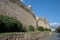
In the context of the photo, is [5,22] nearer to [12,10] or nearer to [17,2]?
[12,10]

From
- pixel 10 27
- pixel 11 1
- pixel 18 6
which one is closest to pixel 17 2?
pixel 18 6

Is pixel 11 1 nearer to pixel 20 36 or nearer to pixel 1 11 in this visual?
pixel 1 11

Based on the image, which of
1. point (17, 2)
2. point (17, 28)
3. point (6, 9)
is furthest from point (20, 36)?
point (17, 2)

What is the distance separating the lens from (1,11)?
1686cm

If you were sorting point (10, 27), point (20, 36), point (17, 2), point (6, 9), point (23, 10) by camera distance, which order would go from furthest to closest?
point (23, 10) → point (17, 2) → point (6, 9) → point (10, 27) → point (20, 36)

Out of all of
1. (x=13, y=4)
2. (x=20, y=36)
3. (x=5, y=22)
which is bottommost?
(x=20, y=36)

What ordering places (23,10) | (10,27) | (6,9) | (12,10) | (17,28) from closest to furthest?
(10,27), (17,28), (6,9), (12,10), (23,10)

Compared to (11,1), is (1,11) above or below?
below

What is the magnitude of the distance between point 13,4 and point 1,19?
8283mm

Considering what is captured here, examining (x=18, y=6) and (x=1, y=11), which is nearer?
(x=1, y=11)

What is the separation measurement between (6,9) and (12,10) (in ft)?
6.78

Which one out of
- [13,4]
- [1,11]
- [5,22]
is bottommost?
[5,22]

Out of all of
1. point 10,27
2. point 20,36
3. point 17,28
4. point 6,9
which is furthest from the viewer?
point 6,9

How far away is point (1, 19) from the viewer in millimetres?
13219
